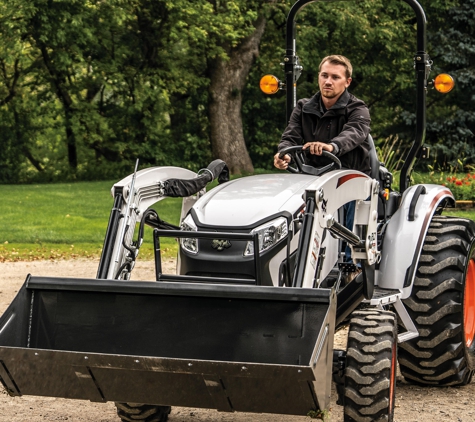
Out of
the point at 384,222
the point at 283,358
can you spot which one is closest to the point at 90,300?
the point at 283,358

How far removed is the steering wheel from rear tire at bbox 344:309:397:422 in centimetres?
108

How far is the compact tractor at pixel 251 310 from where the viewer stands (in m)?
4.08

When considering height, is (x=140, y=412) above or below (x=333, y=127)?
below

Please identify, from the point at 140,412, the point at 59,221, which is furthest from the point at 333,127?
the point at 59,221

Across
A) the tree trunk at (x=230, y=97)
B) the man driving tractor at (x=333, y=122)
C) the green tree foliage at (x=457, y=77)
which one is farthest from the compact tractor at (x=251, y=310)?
the tree trunk at (x=230, y=97)

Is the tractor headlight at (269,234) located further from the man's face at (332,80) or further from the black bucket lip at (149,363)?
the man's face at (332,80)

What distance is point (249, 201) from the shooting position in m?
4.96

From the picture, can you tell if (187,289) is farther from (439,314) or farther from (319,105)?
(439,314)

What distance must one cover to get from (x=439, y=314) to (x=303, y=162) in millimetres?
1222

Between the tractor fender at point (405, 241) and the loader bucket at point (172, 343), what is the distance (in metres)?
1.36

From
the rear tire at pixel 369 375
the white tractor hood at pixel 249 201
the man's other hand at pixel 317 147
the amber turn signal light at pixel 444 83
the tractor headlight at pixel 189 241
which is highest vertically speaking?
the amber turn signal light at pixel 444 83

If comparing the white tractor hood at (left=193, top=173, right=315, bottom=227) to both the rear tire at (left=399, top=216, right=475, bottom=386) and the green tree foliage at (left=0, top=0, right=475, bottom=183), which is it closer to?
the rear tire at (left=399, top=216, right=475, bottom=386)

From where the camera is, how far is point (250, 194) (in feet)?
16.6

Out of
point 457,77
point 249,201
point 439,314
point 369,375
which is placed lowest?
point 439,314
